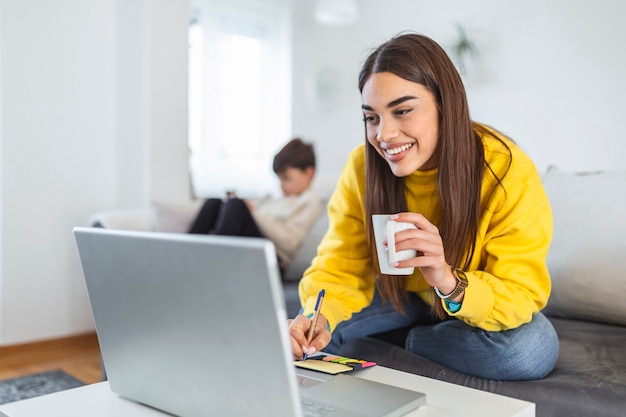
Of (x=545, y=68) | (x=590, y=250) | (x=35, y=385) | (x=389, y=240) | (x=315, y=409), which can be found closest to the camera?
(x=315, y=409)

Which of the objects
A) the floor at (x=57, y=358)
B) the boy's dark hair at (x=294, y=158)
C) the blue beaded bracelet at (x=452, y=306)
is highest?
the boy's dark hair at (x=294, y=158)

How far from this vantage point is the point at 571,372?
117 cm

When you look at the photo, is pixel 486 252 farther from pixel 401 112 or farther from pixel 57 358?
pixel 57 358

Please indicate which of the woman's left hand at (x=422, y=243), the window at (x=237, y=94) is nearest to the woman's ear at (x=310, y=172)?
the window at (x=237, y=94)

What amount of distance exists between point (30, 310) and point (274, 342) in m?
2.31

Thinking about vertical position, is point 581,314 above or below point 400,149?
below

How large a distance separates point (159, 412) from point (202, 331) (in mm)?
217

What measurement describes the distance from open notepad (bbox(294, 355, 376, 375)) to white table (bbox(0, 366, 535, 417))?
0.07m

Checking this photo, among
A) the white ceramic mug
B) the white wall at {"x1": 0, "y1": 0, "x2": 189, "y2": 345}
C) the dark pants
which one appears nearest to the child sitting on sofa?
the dark pants

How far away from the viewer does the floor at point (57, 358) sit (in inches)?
90.6

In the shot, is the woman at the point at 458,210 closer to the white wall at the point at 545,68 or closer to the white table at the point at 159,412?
the white table at the point at 159,412

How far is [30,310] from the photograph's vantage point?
255 centimetres

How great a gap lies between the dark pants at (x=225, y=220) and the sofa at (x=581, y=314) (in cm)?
42

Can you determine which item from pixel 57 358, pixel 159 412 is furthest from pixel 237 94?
pixel 159 412
